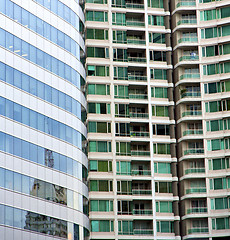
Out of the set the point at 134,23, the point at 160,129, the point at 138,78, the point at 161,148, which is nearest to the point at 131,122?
the point at 160,129

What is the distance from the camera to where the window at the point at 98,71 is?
9844 cm

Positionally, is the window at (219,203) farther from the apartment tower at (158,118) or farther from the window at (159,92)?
the window at (159,92)

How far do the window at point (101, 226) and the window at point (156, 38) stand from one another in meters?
27.9

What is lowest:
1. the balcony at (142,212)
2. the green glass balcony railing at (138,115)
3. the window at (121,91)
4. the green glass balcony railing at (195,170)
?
the balcony at (142,212)

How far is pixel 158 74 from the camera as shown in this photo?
4031 inches

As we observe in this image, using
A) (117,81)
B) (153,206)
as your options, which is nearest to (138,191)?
(153,206)

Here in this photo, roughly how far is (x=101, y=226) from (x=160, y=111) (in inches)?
755

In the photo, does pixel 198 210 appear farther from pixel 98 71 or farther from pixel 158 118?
pixel 98 71

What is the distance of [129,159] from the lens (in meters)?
97.1

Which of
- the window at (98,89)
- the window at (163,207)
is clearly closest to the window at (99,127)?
the window at (98,89)

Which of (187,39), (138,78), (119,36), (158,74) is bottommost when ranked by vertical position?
(138,78)

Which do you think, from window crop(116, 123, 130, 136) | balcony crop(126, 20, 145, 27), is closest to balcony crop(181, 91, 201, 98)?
window crop(116, 123, 130, 136)

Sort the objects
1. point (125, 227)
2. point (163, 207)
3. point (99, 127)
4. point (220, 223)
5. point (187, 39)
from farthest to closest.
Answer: point (187, 39) → point (163, 207) → point (99, 127) → point (220, 223) → point (125, 227)

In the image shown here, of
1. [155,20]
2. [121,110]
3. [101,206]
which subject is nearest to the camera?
[101,206]
